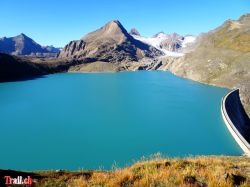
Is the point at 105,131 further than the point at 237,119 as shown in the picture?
No

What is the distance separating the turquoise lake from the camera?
4159 cm

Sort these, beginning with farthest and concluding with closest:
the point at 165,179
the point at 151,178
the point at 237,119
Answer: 1. the point at 237,119
2. the point at 151,178
3. the point at 165,179

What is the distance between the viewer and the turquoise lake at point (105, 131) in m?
41.6

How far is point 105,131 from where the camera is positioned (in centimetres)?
5478

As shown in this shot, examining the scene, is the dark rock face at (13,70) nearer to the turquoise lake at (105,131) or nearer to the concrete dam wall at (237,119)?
the turquoise lake at (105,131)

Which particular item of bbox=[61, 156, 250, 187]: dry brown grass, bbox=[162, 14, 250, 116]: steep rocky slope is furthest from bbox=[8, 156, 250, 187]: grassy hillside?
bbox=[162, 14, 250, 116]: steep rocky slope

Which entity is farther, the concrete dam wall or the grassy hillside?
the concrete dam wall

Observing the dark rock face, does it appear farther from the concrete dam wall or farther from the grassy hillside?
the grassy hillside

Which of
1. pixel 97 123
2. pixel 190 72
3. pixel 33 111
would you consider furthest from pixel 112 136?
pixel 190 72

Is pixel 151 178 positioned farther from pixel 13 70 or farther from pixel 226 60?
pixel 13 70
